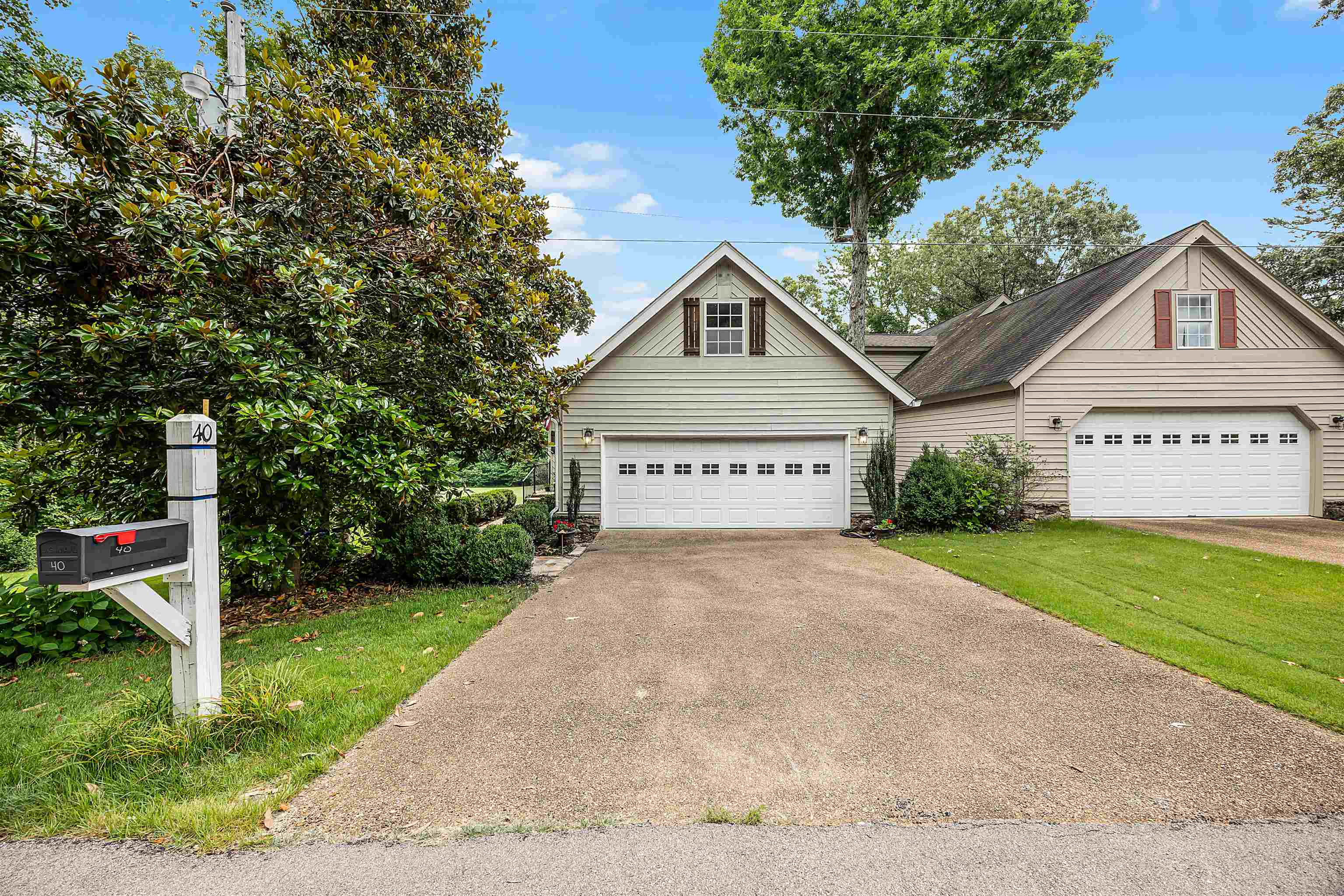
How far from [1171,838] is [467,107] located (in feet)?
46.0

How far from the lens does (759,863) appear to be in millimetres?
2178

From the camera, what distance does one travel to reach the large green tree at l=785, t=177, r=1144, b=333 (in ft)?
89.2

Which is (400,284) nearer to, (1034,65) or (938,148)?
(938,148)

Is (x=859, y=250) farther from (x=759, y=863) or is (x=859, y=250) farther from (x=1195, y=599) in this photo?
(x=759, y=863)

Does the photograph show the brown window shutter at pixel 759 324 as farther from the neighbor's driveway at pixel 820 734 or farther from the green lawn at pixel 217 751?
the green lawn at pixel 217 751

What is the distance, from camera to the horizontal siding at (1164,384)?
11633 mm

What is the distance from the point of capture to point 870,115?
639 inches

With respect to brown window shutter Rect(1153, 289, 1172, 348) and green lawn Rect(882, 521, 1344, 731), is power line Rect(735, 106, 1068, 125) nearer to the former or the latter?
brown window shutter Rect(1153, 289, 1172, 348)

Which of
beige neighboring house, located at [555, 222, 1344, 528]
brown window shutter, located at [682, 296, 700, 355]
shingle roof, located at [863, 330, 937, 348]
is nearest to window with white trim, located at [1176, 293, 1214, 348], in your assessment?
beige neighboring house, located at [555, 222, 1344, 528]

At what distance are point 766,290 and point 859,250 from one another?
7.49 meters

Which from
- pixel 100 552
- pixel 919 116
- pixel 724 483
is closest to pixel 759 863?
pixel 100 552

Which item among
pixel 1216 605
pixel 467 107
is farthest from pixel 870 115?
pixel 1216 605

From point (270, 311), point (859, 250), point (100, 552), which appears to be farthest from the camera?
point (859, 250)

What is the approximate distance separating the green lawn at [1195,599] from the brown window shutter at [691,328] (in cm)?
558
